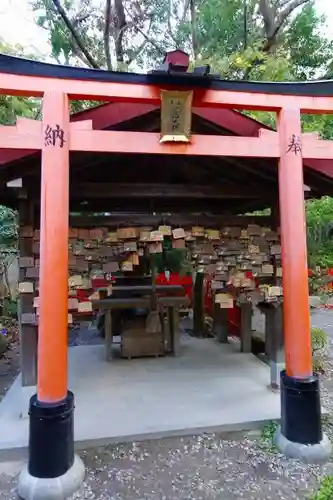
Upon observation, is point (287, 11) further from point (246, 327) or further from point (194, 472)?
point (194, 472)

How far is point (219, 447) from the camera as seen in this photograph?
125 inches

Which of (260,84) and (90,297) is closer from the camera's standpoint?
(260,84)

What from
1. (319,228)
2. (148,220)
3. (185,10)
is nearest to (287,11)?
(185,10)

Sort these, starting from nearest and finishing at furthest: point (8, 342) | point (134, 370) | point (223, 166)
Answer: point (223, 166)
point (134, 370)
point (8, 342)

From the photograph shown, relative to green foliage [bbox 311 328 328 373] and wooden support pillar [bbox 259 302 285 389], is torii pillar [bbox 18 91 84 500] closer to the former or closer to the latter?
wooden support pillar [bbox 259 302 285 389]

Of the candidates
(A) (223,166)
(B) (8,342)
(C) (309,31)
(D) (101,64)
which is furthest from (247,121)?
(C) (309,31)

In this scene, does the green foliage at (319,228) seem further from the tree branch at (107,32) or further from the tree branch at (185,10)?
the tree branch at (107,32)

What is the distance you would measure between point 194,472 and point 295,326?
1.38 meters

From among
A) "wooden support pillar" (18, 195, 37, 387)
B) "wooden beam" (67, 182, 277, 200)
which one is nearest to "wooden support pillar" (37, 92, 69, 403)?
"wooden support pillar" (18, 195, 37, 387)

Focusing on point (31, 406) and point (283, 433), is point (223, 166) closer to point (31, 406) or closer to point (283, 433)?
point (283, 433)

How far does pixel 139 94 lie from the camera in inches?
117

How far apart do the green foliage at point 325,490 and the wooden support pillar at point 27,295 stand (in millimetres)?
2623

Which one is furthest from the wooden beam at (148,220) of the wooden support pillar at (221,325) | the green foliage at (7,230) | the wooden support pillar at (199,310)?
the green foliage at (7,230)

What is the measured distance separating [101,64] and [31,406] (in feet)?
33.6
